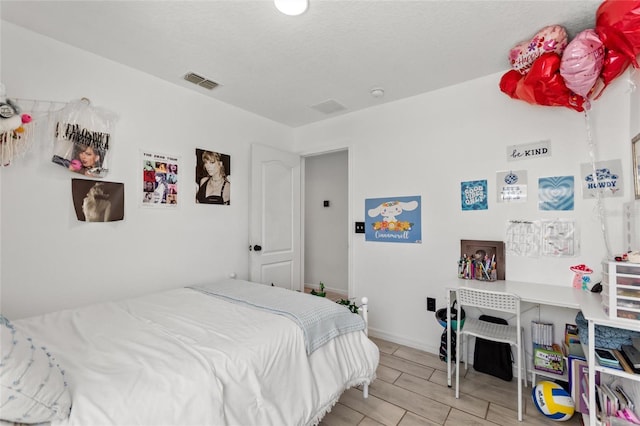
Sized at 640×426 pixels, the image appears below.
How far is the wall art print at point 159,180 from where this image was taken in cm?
240

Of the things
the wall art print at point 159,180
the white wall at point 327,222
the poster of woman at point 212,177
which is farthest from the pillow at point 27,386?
the white wall at point 327,222

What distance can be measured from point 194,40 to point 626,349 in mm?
3241

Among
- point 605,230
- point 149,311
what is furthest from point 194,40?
point 605,230

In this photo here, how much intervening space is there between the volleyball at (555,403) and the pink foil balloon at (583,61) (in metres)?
1.92

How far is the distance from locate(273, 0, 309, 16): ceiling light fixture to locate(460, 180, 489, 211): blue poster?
192 centimetres

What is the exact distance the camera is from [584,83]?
5.79 ft

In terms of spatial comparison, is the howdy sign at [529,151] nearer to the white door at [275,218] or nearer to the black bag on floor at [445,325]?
the black bag on floor at [445,325]

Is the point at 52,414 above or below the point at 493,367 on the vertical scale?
above

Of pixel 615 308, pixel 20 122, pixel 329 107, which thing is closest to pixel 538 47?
pixel 615 308

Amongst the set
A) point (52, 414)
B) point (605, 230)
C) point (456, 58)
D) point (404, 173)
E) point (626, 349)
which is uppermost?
point (456, 58)

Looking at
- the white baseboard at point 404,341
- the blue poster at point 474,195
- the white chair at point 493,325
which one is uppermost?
the blue poster at point 474,195

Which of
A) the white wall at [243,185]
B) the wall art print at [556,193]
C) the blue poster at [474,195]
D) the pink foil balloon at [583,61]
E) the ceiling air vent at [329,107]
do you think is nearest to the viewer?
the pink foil balloon at [583,61]

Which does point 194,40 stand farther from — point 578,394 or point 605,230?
point 578,394

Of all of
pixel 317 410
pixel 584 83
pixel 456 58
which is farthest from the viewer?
pixel 456 58
